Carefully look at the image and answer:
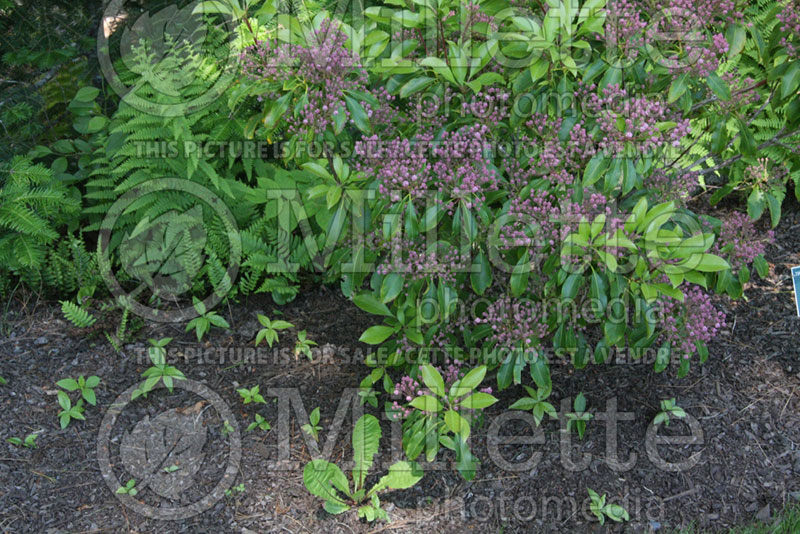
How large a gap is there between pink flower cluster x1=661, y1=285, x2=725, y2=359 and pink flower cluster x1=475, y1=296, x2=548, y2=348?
47cm

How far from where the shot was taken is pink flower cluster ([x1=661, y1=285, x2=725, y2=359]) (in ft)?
8.89

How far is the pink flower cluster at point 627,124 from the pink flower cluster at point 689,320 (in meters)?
0.70

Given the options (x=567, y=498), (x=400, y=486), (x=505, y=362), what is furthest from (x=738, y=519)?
(x=400, y=486)

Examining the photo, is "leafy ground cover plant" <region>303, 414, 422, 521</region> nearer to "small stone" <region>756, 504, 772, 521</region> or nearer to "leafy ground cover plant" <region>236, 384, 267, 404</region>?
"leafy ground cover plant" <region>236, 384, 267, 404</region>

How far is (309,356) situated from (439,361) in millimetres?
635

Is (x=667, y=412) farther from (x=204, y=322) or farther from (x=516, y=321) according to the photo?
(x=204, y=322)

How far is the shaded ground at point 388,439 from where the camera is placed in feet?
9.11

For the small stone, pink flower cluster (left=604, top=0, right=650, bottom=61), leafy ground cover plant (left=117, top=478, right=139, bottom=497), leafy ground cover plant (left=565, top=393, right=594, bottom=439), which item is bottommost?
the small stone

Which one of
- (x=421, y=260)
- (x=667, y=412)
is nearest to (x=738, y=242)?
(x=667, y=412)

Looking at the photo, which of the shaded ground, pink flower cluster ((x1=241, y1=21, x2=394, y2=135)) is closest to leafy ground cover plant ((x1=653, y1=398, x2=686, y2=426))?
the shaded ground

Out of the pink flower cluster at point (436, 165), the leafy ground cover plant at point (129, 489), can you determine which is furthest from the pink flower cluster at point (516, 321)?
the leafy ground cover plant at point (129, 489)

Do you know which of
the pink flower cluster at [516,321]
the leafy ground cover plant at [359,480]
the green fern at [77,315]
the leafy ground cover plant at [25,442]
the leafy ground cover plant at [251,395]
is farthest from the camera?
the green fern at [77,315]

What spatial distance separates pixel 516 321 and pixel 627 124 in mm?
819

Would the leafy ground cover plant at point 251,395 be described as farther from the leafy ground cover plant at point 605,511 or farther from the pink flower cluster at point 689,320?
the pink flower cluster at point 689,320
